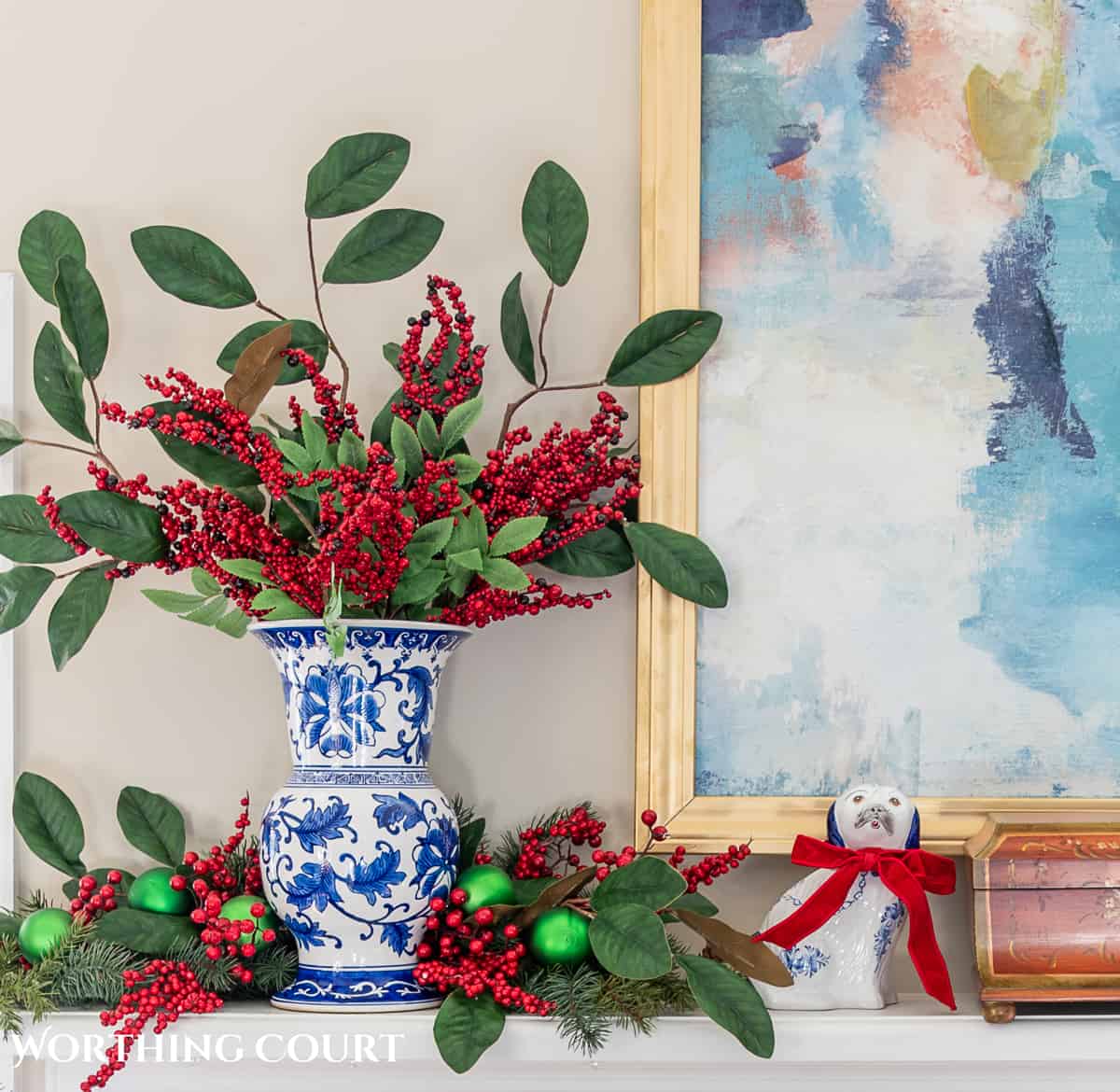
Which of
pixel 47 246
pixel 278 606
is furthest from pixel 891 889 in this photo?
pixel 47 246

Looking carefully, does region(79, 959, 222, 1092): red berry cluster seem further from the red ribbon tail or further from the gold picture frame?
the red ribbon tail

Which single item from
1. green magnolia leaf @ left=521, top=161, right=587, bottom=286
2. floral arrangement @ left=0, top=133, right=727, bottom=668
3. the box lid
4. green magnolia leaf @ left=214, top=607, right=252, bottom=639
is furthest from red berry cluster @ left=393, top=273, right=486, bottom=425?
the box lid

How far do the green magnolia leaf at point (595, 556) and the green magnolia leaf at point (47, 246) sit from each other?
0.49m

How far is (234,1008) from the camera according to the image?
1029 mm

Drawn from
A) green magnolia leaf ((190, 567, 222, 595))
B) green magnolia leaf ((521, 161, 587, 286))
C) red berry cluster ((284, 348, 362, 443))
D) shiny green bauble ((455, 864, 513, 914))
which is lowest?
shiny green bauble ((455, 864, 513, 914))

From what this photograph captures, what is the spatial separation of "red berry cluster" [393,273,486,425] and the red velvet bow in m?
0.45

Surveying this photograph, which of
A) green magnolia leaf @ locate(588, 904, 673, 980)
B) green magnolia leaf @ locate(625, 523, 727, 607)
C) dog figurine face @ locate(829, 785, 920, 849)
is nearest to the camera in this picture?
green magnolia leaf @ locate(588, 904, 673, 980)

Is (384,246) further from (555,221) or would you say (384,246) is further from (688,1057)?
(688,1057)

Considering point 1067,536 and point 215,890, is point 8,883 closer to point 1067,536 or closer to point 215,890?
point 215,890

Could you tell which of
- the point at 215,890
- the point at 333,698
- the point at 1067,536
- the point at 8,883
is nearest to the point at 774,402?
the point at 1067,536

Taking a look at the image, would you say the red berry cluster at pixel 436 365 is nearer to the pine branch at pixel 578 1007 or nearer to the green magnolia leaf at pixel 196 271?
the green magnolia leaf at pixel 196 271

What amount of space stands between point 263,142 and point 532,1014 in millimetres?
801

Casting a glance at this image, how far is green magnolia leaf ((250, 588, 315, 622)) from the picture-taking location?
998 millimetres

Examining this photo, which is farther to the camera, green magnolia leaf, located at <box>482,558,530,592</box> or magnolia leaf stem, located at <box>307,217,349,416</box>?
magnolia leaf stem, located at <box>307,217,349,416</box>
